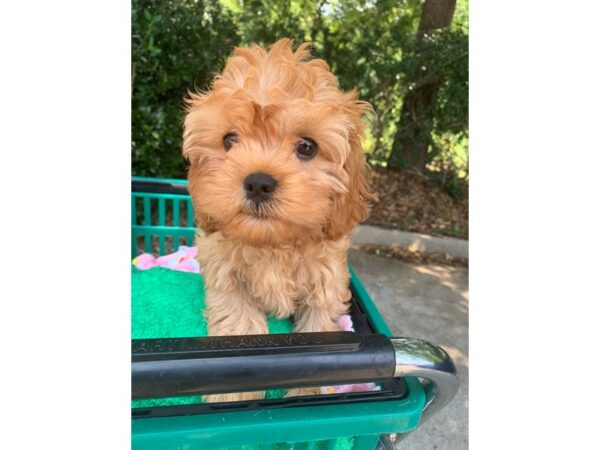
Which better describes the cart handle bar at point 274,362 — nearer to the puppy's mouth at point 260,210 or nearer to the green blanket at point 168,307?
the puppy's mouth at point 260,210

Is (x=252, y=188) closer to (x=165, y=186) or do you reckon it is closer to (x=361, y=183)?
(x=361, y=183)

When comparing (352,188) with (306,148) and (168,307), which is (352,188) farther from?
(168,307)

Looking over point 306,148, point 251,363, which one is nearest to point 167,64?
point 306,148

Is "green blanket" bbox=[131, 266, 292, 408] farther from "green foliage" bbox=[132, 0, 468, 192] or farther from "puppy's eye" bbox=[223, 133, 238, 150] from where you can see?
"green foliage" bbox=[132, 0, 468, 192]

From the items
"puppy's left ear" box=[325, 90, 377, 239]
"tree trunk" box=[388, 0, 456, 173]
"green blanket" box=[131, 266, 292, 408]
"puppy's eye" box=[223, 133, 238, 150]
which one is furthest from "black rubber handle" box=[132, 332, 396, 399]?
"tree trunk" box=[388, 0, 456, 173]
